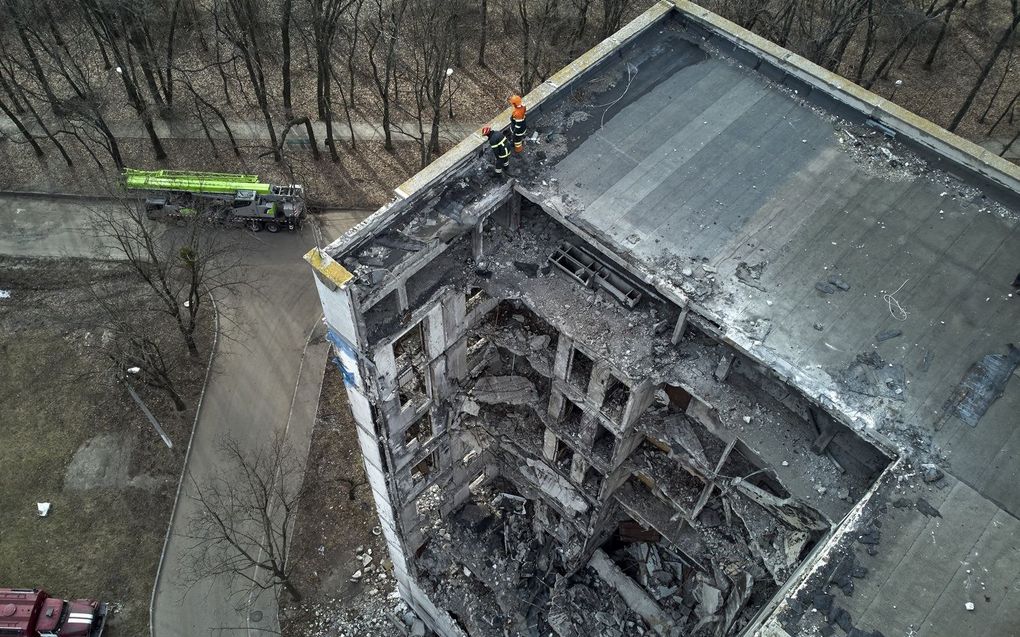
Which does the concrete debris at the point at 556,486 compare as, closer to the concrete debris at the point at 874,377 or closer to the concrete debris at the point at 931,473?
the concrete debris at the point at 874,377

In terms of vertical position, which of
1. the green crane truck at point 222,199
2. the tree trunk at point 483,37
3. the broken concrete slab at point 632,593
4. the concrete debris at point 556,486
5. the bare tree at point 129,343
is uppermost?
the tree trunk at point 483,37

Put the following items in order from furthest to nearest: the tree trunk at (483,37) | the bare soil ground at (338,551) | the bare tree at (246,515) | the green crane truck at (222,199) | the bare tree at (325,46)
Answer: the tree trunk at (483,37) → the green crane truck at (222,199) → the bare tree at (325,46) → the bare tree at (246,515) → the bare soil ground at (338,551)

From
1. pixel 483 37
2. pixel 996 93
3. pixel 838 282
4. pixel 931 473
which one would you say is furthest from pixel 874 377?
pixel 996 93


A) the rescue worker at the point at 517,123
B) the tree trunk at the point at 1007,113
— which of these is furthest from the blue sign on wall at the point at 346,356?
the tree trunk at the point at 1007,113

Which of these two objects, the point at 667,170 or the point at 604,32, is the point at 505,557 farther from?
the point at 604,32

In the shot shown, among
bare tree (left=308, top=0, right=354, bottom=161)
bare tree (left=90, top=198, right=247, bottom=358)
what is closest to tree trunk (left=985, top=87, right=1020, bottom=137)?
bare tree (left=308, top=0, right=354, bottom=161)

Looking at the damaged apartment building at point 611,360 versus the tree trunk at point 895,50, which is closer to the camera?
A: the damaged apartment building at point 611,360

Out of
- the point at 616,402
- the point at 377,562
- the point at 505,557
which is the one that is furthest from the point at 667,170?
the point at 377,562
